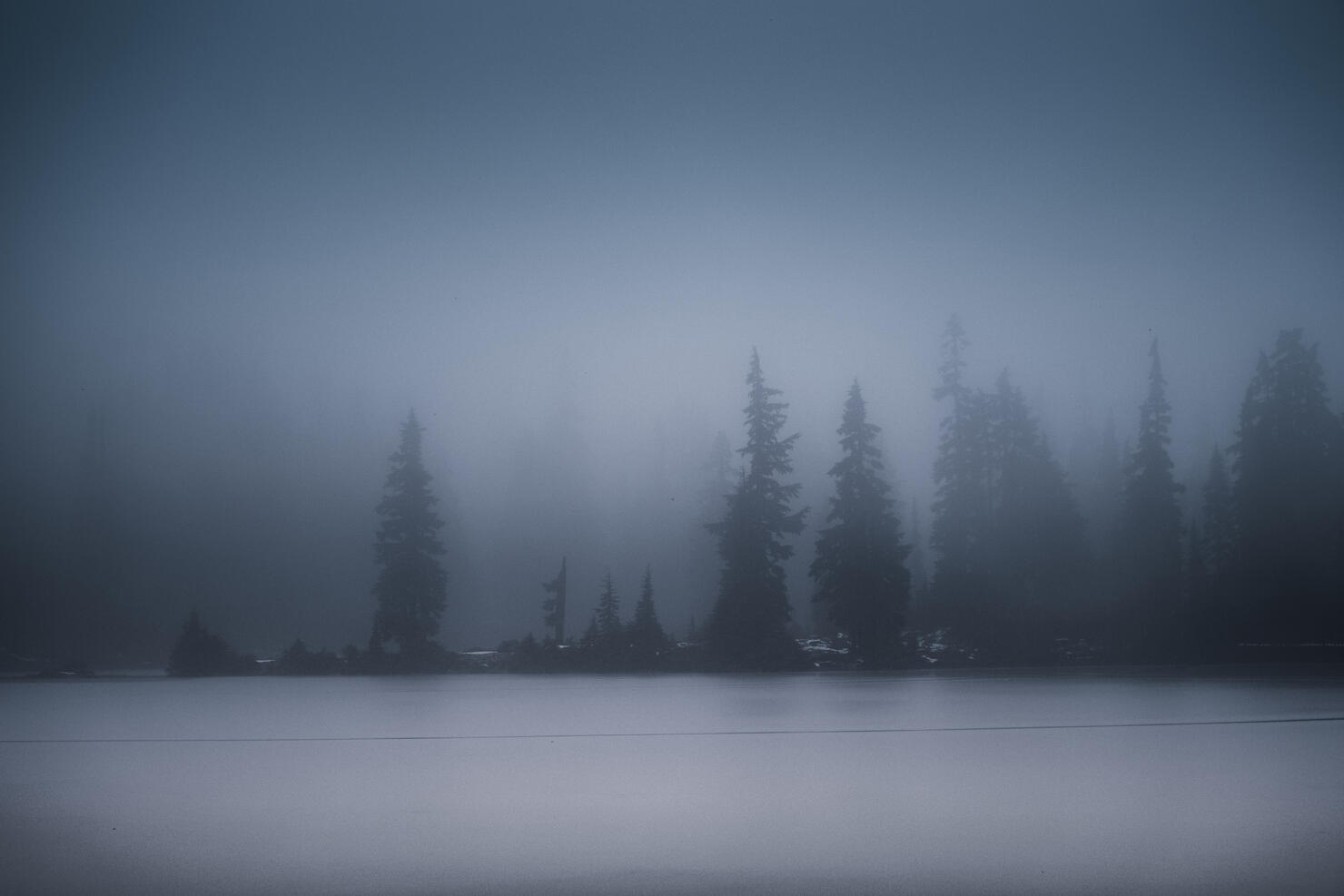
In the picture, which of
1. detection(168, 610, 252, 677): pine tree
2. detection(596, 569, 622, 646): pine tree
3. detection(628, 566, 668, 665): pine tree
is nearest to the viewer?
detection(168, 610, 252, 677): pine tree

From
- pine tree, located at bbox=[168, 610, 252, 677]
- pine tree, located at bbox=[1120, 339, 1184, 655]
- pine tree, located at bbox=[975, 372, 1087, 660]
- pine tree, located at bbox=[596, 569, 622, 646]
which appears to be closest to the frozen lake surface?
pine tree, located at bbox=[168, 610, 252, 677]

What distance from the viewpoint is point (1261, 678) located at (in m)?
11.7

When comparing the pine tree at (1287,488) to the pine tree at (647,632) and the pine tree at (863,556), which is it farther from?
the pine tree at (647,632)

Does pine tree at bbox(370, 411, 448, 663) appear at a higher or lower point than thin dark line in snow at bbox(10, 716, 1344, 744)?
higher

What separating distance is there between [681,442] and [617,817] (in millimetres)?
17982

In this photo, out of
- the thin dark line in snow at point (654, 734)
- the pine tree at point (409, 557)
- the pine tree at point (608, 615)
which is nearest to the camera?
the thin dark line in snow at point (654, 734)

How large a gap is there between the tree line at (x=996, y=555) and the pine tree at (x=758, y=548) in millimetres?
47

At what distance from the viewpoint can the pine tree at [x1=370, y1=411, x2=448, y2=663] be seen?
59.0 ft

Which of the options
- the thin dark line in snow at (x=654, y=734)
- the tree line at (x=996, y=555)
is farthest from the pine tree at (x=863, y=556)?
the thin dark line in snow at (x=654, y=734)

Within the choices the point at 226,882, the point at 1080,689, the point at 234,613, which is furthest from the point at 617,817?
the point at 234,613

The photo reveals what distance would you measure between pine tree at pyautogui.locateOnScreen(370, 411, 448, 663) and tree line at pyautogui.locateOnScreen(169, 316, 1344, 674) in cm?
4

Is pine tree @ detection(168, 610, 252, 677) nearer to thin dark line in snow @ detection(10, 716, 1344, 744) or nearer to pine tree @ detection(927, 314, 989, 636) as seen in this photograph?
→ thin dark line in snow @ detection(10, 716, 1344, 744)

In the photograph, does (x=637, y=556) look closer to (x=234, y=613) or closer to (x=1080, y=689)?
(x=234, y=613)

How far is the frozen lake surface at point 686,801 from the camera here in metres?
2.98
